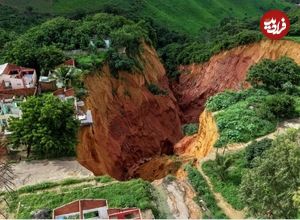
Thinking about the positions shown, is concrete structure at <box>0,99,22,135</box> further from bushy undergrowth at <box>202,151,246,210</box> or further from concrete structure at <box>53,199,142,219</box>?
bushy undergrowth at <box>202,151,246,210</box>

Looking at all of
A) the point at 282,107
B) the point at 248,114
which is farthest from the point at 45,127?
the point at 282,107

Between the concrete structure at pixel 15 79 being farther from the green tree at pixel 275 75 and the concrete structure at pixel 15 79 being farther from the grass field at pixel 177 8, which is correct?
the grass field at pixel 177 8

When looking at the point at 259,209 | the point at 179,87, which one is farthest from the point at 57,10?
the point at 259,209

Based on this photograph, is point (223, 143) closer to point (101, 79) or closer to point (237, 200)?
point (237, 200)

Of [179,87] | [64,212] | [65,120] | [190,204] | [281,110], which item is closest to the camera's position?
[64,212]

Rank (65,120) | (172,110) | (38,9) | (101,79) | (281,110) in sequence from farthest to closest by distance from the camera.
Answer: (38,9), (172,110), (101,79), (281,110), (65,120)

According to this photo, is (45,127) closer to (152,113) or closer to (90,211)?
(90,211)

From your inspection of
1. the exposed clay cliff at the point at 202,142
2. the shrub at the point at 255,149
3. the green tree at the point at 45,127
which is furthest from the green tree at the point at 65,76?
the shrub at the point at 255,149
